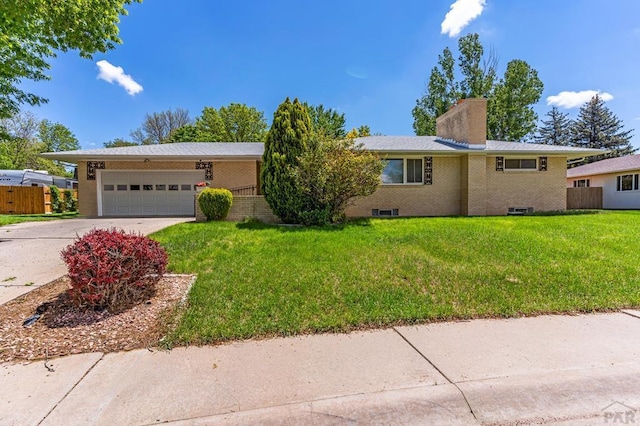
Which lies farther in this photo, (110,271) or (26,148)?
(26,148)

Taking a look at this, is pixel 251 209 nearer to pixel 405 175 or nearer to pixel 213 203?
pixel 213 203

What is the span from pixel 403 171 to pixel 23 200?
23.4m

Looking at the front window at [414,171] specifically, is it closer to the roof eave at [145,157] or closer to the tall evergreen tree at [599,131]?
the roof eave at [145,157]

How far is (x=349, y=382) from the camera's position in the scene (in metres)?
2.74

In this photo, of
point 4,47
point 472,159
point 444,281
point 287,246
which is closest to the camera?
point 444,281

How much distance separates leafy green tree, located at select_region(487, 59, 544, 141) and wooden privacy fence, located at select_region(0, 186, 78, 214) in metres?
35.7

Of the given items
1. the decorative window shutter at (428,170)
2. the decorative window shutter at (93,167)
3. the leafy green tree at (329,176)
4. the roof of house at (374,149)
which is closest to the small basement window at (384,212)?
the decorative window shutter at (428,170)

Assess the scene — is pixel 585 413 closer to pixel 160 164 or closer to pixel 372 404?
pixel 372 404

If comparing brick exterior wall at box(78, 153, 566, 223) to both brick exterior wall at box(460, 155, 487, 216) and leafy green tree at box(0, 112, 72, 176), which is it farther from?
leafy green tree at box(0, 112, 72, 176)

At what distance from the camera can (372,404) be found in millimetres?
2480

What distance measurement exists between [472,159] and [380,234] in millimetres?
7585

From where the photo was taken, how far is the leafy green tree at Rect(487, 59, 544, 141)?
30.1m

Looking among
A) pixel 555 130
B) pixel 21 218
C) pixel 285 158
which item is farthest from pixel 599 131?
pixel 21 218

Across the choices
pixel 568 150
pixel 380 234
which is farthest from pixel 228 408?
pixel 568 150
